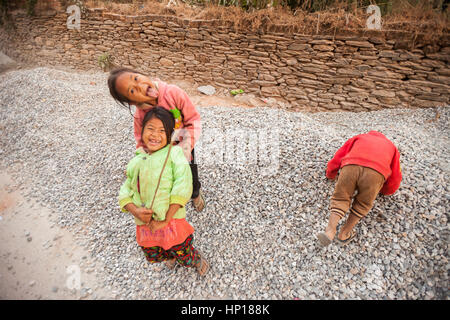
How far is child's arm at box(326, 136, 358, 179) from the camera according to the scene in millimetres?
2235

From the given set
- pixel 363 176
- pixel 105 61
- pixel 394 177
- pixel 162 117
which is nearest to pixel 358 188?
pixel 363 176

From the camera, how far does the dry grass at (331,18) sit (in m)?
4.22

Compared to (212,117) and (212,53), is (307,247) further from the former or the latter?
(212,53)

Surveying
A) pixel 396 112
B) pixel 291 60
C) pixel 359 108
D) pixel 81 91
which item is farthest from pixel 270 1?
pixel 81 91

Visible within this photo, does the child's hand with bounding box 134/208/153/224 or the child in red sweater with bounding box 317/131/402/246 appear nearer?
the child's hand with bounding box 134/208/153/224

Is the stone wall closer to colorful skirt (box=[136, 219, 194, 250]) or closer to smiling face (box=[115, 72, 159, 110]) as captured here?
smiling face (box=[115, 72, 159, 110])

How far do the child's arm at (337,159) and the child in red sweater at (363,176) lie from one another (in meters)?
0.01

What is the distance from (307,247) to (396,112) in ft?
14.1

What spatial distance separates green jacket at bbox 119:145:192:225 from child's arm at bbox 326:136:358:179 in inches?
67.7

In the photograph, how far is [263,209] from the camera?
8.93ft

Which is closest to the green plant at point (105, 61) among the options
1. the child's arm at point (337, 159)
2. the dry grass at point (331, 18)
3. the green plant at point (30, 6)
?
the dry grass at point (331, 18)

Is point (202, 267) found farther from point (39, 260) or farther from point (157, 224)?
point (39, 260)

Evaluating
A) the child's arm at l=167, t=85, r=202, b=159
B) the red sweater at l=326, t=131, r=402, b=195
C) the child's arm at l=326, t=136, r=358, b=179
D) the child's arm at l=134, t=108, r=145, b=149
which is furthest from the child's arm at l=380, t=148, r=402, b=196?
the child's arm at l=134, t=108, r=145, b=149

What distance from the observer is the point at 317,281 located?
214cm
